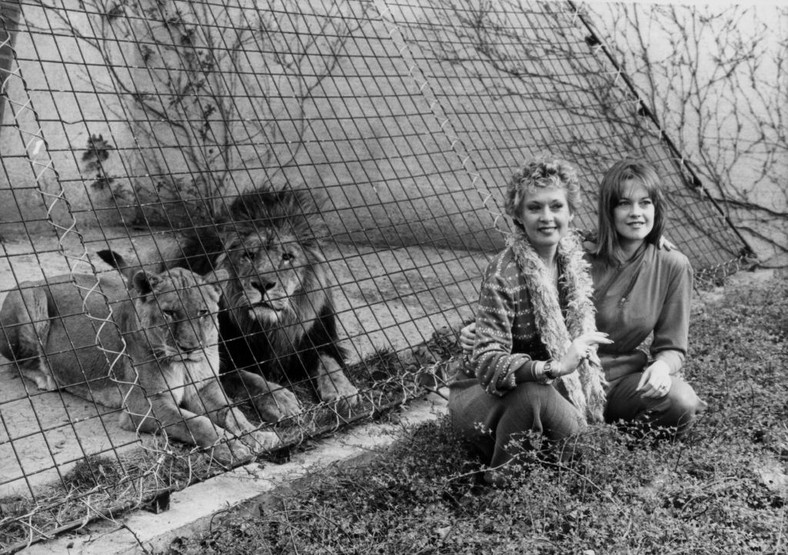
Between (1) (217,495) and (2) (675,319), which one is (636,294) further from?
(1) (217,495)

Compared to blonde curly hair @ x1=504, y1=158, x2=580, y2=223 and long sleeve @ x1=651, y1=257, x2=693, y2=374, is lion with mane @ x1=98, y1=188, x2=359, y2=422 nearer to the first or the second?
blonde curly hair @ x1=504, y1=158, x2=580, y2=223

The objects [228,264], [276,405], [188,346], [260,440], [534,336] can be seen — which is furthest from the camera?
[228,264]

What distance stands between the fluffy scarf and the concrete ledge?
761mm

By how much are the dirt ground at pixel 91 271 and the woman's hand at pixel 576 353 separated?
125 cm

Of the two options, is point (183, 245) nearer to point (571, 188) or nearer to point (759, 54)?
point (571, 188)

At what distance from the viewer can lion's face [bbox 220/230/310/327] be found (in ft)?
14.4

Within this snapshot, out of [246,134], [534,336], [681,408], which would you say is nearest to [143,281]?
[534,336]

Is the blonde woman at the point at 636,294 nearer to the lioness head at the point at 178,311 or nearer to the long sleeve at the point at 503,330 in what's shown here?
the long sleeve at the point at 503,330

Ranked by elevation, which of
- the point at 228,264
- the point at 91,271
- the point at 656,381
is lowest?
the point at 656,381

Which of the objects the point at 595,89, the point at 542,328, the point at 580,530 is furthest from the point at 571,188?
the point at 595,89

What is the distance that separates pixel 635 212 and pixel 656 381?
710mm

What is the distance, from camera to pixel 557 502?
296 centimetres

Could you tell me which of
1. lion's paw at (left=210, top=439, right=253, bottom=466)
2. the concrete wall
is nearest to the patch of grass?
lion's paw at (left=210, top=439, right=253, bottom=466)

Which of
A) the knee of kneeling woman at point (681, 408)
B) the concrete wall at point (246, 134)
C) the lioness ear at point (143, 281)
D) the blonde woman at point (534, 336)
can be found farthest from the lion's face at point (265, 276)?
the concrete wall at point (246, 134)
